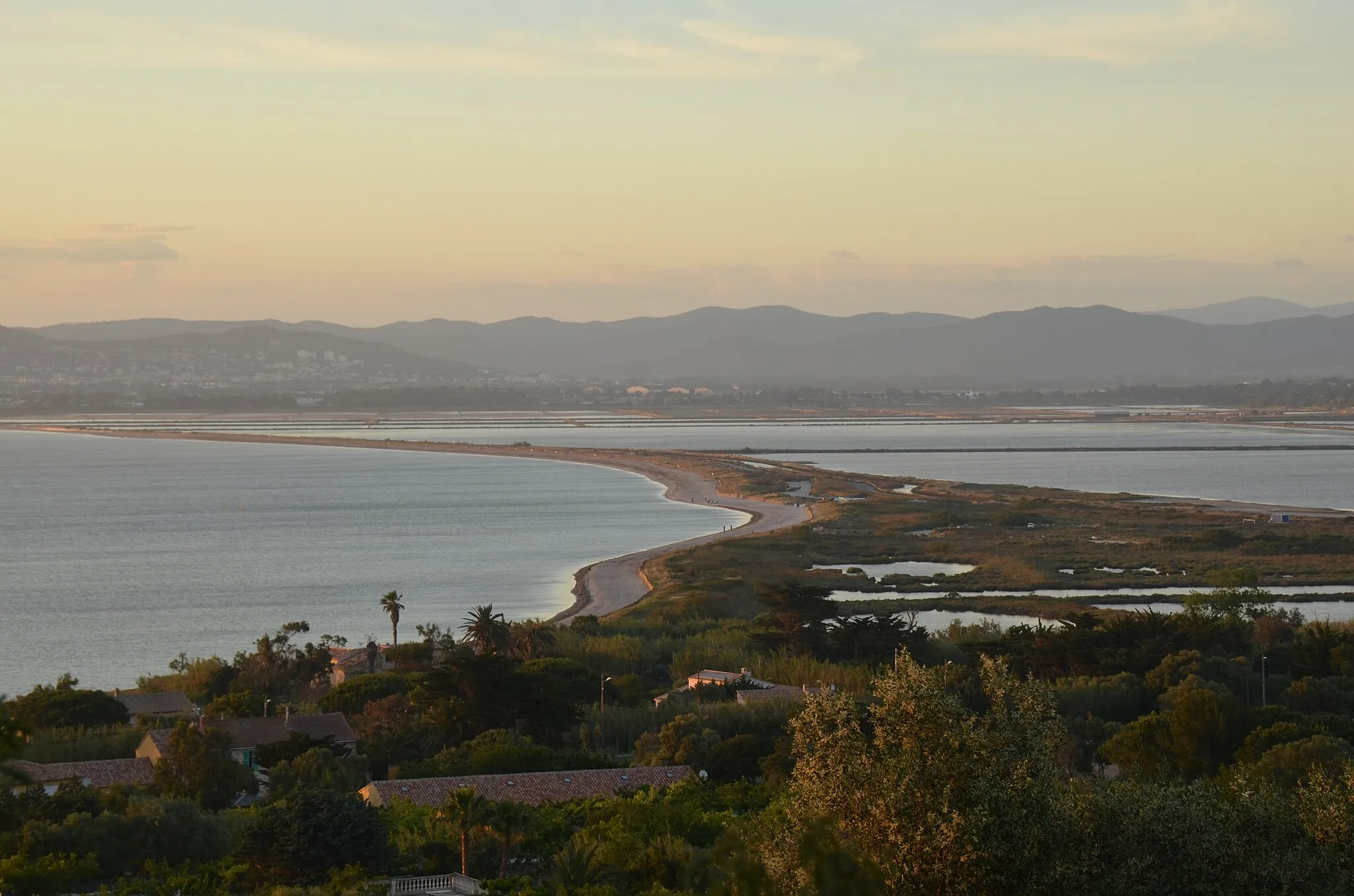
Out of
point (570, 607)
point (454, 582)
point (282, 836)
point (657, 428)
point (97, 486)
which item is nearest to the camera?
point (282, 836)

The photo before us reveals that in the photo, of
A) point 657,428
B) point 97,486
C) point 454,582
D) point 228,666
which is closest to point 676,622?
point 228,666

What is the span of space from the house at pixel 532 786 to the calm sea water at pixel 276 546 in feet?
63.5

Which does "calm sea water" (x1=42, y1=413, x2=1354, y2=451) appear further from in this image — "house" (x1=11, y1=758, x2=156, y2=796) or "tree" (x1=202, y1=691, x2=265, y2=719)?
"house" (x1=11, y1=758, x2=156, y2=796)

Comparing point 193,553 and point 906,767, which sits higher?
point 906,767

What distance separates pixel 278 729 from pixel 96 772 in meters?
3.56

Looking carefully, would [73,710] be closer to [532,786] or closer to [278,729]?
[278,729]

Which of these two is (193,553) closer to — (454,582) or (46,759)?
(454,582)

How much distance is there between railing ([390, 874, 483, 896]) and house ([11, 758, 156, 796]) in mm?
8079

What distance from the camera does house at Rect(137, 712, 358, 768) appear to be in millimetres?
26516

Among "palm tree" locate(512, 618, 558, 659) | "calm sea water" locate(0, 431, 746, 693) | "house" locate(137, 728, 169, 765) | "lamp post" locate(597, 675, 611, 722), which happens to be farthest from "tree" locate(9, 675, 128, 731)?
"lamp post" locate(597, 675, 611, 722)

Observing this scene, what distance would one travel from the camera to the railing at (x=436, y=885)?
1706cm

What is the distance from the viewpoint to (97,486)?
113875mm

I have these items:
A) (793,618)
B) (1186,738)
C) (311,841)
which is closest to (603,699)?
(793,618)

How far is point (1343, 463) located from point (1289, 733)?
10132cm
